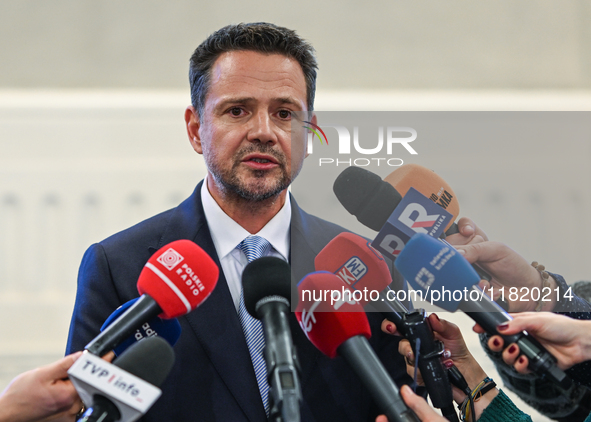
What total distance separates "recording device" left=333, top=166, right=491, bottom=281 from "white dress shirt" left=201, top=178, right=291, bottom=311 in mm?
400

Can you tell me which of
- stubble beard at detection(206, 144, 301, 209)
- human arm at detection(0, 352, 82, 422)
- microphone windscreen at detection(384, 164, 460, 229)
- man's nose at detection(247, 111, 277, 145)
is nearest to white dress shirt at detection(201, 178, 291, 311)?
stubble beard at detection(206, 144, 301, 209)

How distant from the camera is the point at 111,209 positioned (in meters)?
3.73

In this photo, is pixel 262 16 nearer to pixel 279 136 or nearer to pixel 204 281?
pixel 279 136

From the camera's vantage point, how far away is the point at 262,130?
1.55 meters

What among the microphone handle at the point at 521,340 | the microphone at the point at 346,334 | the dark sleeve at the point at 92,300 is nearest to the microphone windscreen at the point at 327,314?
the microphone at the point at 346,334

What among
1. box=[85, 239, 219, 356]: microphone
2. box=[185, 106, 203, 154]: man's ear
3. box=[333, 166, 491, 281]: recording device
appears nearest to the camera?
box=[85, 239, 219, 356]: microphone

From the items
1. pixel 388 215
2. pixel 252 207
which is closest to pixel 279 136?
pixel 252 207

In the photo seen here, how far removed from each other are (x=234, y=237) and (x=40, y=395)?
30.1 inches

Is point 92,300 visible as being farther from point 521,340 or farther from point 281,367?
point 521,340

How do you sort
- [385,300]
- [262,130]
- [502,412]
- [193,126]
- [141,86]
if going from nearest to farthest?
1. [385,300]
2. [502,412]
3. [262,130]
4. [193,126]
5. [141,86]

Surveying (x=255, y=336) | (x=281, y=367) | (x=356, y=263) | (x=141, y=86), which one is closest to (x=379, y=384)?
(x=281, y=367)

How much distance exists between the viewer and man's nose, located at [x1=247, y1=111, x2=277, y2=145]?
5.08 feet

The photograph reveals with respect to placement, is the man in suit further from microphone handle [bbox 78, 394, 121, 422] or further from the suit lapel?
microphone handle [bbox 78, 394, 121, 422]

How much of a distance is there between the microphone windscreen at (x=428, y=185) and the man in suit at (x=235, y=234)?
0.31 m
